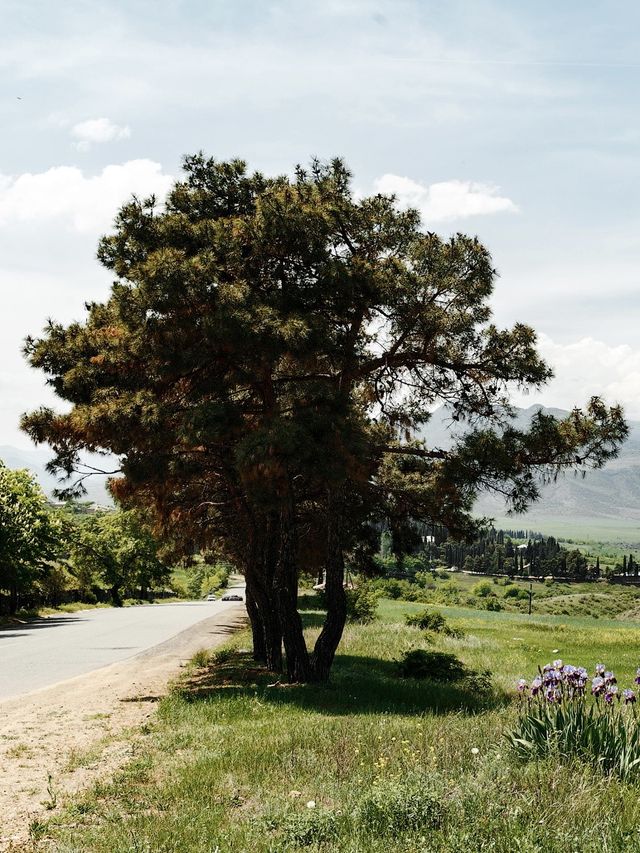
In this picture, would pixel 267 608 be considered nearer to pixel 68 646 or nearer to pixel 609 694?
pixel 68 646

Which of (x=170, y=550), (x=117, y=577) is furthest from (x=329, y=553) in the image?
(x=117, y=577)

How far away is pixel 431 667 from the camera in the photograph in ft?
58.5

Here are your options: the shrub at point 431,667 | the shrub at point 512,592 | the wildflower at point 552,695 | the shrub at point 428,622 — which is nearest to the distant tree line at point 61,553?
A: the shrub at point 431,667

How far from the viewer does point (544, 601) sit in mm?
129250

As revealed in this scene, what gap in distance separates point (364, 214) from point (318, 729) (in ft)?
32.2

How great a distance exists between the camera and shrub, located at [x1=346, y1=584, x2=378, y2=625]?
35875 millimetres

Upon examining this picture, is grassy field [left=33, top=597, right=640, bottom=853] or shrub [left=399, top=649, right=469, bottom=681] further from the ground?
grassy field [left=33, top=597, right=640, bottom=853]

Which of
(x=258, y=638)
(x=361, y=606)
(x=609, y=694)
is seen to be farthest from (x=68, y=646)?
(x=609, y=694)

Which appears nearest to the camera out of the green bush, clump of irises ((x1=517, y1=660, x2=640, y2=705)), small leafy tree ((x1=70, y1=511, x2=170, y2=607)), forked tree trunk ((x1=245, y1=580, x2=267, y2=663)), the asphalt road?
clump of irises ((x1=517, y1=660, x2=640, y2=705))

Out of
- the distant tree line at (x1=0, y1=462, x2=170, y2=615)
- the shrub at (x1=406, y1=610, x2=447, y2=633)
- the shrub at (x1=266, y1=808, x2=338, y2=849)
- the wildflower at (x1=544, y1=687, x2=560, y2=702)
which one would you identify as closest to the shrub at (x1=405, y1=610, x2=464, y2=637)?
the shrub at (x1=406, y1=610, x2=447, y2=633)

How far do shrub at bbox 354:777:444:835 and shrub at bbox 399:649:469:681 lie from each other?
11.7 m

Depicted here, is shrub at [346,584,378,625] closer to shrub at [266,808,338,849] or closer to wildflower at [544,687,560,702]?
wildflower at [544,687,560,702]

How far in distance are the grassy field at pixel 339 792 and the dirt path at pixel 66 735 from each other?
15.4 inches

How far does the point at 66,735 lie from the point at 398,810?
6.82 metres
